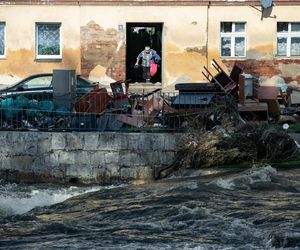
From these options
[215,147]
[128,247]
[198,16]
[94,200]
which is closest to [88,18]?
[198,16]

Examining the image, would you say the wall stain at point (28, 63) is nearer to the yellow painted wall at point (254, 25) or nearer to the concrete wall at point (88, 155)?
the yellow painted wall at point (254, 25)

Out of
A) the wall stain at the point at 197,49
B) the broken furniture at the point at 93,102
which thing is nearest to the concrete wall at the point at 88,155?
the broken furniture at the point at 93,102

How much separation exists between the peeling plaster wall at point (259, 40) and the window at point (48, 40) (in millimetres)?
6218

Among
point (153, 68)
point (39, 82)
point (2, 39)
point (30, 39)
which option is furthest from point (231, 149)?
point (2, 39)

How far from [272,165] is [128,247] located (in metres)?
6.28

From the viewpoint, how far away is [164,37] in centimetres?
2759

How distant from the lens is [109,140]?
48.2 feet

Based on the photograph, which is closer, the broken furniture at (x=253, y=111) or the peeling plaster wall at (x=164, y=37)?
the broken furniture at (x=253, y=111)

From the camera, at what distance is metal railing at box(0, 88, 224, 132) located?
15141 mm

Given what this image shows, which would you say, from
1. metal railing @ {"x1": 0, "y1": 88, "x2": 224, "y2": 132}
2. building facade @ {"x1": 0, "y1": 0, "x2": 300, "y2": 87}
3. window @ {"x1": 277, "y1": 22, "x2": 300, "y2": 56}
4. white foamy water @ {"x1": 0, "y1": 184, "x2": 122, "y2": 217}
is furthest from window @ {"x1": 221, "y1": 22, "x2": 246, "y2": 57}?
white foamy water @ {"x1": 0, "y1": 184, "x2": 122, "y2": 217}

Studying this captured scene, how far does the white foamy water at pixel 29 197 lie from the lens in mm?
12086

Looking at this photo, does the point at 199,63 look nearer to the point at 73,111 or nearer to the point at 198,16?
the point at 198,16

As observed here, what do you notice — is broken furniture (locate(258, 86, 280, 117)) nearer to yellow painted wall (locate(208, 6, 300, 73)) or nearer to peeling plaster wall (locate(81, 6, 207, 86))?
peeling plaster wall (locate(81, 6, 207, 86))

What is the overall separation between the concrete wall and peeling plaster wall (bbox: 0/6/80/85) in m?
13.0
